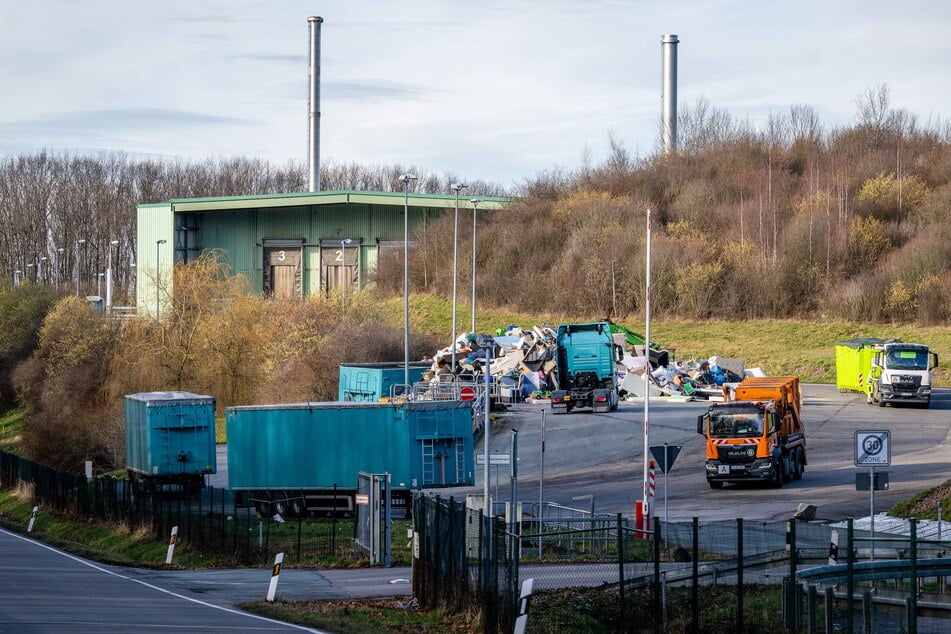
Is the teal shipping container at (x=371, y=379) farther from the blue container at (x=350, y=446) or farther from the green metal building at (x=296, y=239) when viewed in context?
the green metal building at (x=296, y=239)

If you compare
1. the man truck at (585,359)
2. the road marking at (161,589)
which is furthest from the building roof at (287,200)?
the road marking at (161,589)

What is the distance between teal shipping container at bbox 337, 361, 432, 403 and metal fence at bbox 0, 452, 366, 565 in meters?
12.1

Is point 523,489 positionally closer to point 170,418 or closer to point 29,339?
point 170,418

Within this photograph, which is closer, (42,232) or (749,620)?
(749,620)

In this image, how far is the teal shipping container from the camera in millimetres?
50938

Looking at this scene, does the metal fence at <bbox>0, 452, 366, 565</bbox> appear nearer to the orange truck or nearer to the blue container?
the blue container

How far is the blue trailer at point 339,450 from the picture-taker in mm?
34406

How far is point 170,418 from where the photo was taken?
1633 inches

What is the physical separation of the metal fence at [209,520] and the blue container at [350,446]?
3.43ft

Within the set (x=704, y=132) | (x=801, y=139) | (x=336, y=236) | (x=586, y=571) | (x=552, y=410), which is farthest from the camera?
(x=704, y=132)

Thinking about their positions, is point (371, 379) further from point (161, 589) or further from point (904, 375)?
point (161, 589)

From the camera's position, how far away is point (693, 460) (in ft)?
138

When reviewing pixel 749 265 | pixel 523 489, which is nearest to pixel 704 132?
pixel 749 265

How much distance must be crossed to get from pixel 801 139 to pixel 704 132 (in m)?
12.9
